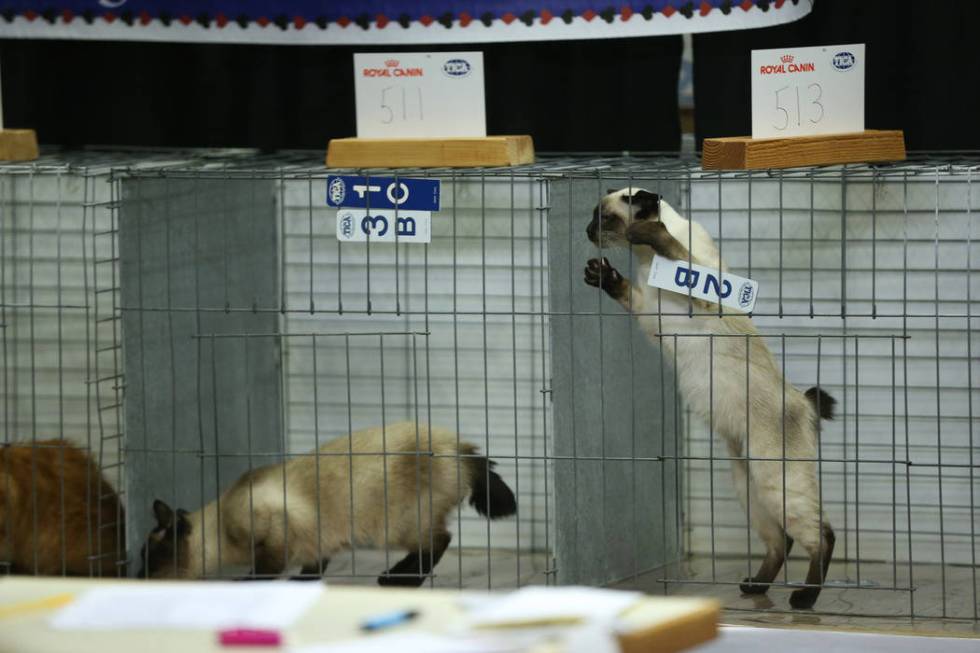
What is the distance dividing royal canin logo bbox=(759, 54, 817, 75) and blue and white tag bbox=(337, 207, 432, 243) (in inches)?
34.5

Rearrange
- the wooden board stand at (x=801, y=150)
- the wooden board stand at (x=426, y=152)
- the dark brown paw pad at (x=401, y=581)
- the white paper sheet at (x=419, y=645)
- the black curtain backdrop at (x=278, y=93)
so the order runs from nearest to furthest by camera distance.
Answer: the white paper sheet at (x=419, y=645) → the wooden board stand at (x=801, y=150) → the wooden board stand at (x=426, y=152) → the dark brown paw pad at (x=401, y=581) → the black curtain backdrop at (x=278, y=93)

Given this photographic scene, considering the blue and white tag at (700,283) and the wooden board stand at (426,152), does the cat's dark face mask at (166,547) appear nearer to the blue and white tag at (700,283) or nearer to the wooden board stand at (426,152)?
the wooden board stand at (426,152)

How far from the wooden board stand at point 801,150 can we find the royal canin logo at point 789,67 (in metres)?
0.16

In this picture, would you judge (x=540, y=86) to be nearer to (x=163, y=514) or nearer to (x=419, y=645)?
(x=163, y=514)

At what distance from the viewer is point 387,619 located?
1.65m

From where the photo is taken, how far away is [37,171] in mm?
3432

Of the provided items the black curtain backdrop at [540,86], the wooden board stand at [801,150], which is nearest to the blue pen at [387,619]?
the wooden board stand at [801,150]

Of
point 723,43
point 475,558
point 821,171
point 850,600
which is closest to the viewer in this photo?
point 821,171

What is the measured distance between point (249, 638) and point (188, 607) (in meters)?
0.15

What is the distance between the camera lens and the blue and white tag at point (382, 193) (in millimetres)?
3309

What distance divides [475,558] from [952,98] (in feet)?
6.08

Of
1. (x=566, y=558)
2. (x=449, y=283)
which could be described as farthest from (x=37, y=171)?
(x=566, y=558)

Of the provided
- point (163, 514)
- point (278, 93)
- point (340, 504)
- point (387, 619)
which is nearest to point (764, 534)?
point (340, 504)

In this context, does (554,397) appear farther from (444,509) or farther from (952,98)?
(952,98)
